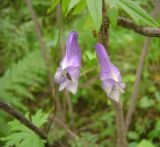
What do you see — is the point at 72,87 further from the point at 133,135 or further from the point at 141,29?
the point at 133,135

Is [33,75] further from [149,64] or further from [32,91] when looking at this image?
[149,64]

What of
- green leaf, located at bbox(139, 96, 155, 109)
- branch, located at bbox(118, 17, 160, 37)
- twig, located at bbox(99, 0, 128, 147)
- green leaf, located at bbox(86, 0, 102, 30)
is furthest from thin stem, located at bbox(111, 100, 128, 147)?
green leaf, located at bbox(139, 96, 155, 109)

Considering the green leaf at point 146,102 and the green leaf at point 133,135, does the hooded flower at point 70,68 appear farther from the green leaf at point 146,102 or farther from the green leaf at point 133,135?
the green leaf at point 146,102

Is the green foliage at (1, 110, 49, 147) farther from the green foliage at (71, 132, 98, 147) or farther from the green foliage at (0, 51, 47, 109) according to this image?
the green foliage at (0, 51, 47, 109)

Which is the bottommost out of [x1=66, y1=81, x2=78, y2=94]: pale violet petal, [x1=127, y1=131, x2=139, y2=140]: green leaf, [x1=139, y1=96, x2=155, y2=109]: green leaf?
[x1=127, y1=131, x2=139, y2=140]: green leaf

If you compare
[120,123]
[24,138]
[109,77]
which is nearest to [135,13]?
[109,77]

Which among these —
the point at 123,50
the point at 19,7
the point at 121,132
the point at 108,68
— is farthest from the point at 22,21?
the point at 108,68
